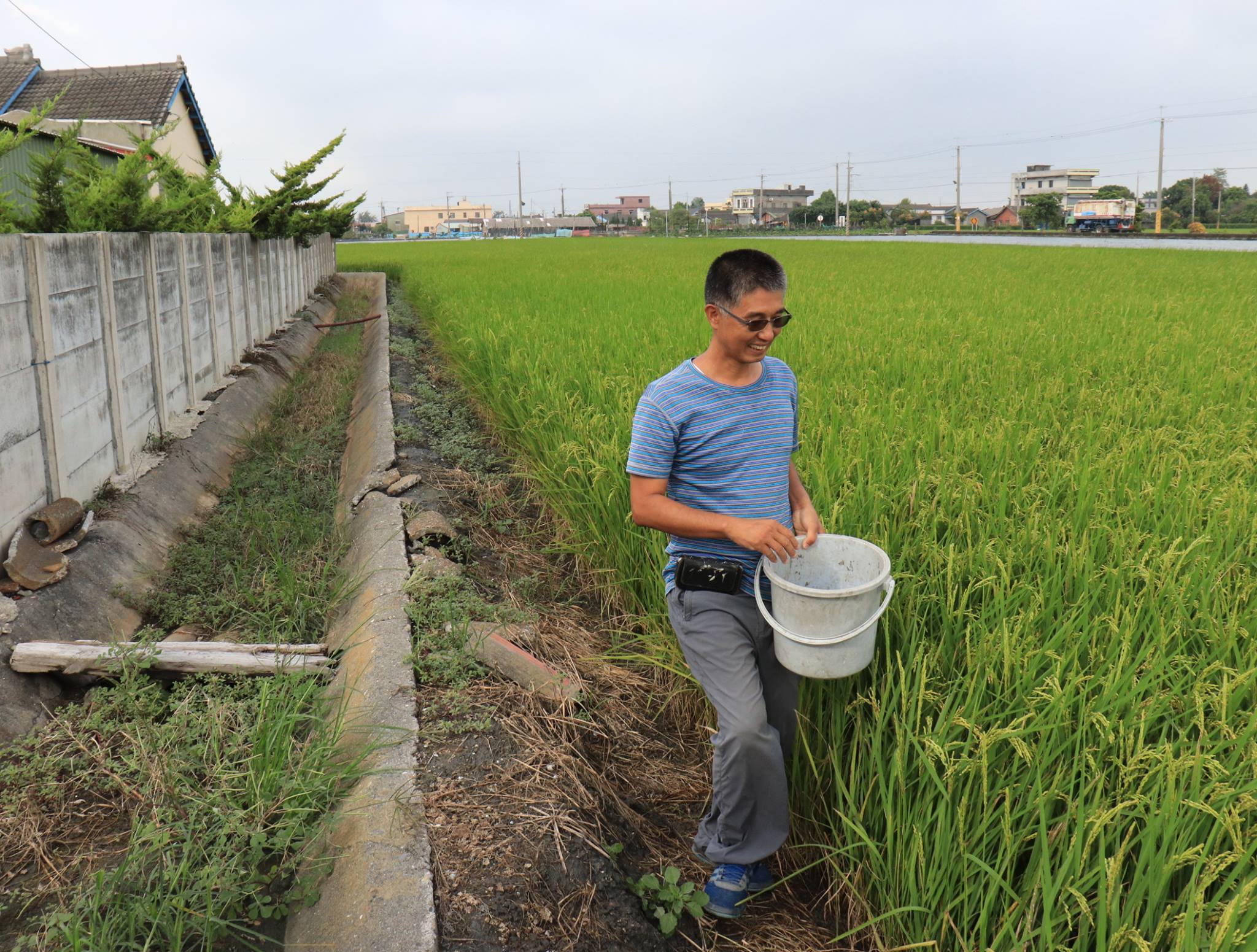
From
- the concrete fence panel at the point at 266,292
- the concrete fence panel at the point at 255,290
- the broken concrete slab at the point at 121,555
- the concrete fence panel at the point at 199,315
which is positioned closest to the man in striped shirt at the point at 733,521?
the broken concrete slab at the point at 121,555

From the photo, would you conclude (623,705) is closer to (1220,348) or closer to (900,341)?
(900,341)

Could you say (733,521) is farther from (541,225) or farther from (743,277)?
(541,225)

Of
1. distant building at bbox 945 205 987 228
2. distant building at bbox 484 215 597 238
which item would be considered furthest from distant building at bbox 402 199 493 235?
distant building at bbox 945 205 987 228

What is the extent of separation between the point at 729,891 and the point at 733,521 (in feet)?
2.61

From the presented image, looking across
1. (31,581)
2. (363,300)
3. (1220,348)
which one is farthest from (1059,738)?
(363,300)

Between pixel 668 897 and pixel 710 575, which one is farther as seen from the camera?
pixel 710 575

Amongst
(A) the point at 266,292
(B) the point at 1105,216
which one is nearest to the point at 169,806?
(A) the point at 266,292

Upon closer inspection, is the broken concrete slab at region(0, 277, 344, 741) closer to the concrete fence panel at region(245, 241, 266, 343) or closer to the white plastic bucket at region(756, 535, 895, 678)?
the white plastic bucket at region(756, 535, 895, 678)

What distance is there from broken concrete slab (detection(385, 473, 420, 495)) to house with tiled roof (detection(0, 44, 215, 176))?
21.2 meters

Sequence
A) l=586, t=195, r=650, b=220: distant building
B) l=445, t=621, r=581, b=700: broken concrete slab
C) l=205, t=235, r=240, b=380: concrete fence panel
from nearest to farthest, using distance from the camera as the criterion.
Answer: l=445, t=621, r=581, b=700: broken concrete slab
l=205, t=235, r=240, b=380: concrete fence panel
l=586, t=195, r=650, b=220: distant building

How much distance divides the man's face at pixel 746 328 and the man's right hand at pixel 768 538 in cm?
38

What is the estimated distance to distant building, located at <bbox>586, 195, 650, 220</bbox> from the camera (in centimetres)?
12419

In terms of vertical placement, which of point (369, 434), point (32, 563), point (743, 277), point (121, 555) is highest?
point (743, 277)

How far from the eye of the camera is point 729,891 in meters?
2.01
